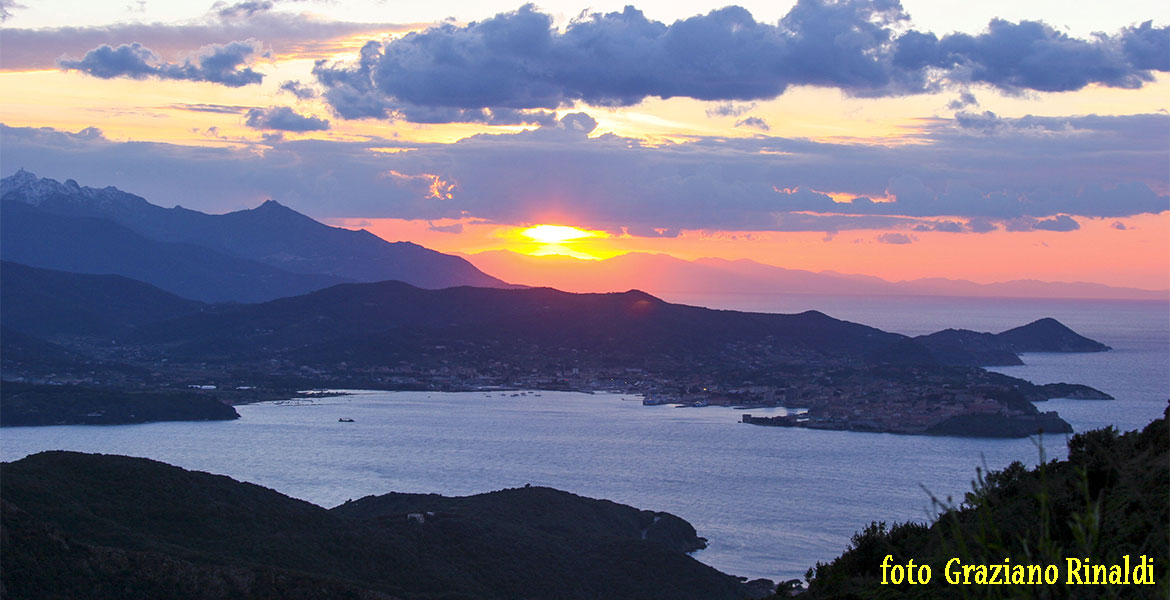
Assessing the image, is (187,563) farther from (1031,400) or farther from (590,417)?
(1031,400)

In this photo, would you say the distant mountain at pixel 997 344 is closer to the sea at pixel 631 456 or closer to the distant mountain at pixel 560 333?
the distant mountain at pixel 560 333

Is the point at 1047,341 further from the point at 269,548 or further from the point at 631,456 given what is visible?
the point at 269,548

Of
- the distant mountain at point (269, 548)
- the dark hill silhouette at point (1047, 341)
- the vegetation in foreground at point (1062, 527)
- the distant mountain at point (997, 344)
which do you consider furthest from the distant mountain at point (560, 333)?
the vegetation in foreground at point (1062, 527)

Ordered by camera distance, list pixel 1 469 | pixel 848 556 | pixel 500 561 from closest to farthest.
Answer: pixel 848 556
pixel 1 469
pixel 500 561

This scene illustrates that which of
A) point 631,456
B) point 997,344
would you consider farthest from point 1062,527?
point 997,344

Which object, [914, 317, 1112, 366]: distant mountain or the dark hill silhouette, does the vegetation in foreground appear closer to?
[914, 317, 1112, 366]: distant mountain

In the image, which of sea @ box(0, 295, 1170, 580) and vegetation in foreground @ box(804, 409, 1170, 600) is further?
sea @ box(0, 295, 1170, 580)

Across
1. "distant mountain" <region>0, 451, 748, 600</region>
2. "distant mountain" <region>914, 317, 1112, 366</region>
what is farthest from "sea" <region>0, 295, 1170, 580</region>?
"distant mountain" <region>914, 317, 1112, 366</region>

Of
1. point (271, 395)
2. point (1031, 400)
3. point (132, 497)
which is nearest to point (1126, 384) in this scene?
point (1031, 400)
